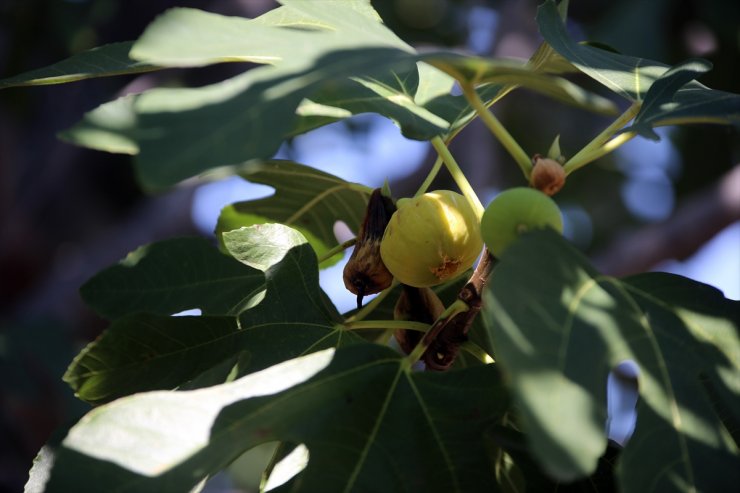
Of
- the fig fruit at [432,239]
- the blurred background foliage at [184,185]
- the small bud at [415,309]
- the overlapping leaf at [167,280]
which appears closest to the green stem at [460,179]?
the fig fruit at [432,239]

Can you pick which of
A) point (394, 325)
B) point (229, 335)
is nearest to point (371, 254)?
point (394, 325)

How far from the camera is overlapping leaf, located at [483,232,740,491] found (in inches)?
24.1

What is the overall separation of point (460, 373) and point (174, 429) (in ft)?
0.93

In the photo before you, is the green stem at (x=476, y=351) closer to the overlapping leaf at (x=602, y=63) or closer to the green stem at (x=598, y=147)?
the green stem at (x=598, y=147)

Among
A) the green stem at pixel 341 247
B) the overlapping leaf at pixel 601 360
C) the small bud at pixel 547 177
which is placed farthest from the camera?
the green stem at pixel 341 247

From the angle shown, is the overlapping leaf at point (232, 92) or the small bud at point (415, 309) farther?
the small bud at point (415, 309)

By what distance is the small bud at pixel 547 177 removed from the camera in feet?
2.85

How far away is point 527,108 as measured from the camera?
5.11 m

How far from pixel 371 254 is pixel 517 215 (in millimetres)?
231

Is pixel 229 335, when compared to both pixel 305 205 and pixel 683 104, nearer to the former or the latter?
pixel 305 205

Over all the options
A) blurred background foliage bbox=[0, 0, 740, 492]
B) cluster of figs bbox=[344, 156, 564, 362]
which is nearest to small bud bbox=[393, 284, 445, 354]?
cluster of figs bbox=[344, 156, 564, 362]

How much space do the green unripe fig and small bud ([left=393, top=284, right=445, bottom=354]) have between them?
210mm

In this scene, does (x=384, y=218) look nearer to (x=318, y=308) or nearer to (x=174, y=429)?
(x=318, y=308)

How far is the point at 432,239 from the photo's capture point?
2.95ft
